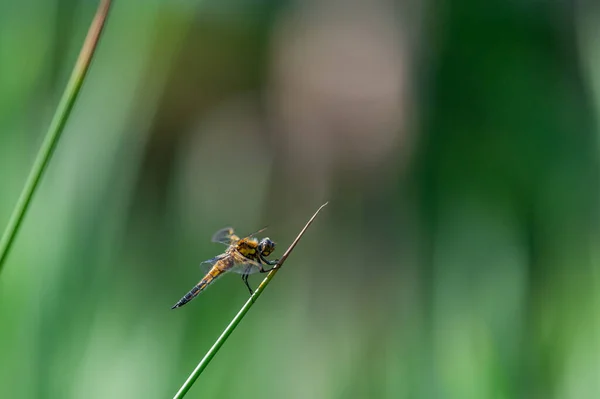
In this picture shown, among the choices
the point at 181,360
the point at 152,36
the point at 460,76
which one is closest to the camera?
the point at 181,360

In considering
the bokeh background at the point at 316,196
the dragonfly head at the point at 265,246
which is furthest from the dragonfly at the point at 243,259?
the bokeh background at the point at 316,196

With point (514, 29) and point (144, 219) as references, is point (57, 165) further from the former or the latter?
point (514, 29)

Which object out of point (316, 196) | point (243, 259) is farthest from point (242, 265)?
point (316, 196)

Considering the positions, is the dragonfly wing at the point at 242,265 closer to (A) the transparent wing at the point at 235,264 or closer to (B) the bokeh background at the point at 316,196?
(A) the transparent wing at the point at 235,264

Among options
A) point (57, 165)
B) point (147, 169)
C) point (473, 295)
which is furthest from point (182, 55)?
point (473, 295)

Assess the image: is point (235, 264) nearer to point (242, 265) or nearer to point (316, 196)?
point (242, 265)

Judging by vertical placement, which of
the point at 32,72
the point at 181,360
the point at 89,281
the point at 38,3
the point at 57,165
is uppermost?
the point at 38,3
